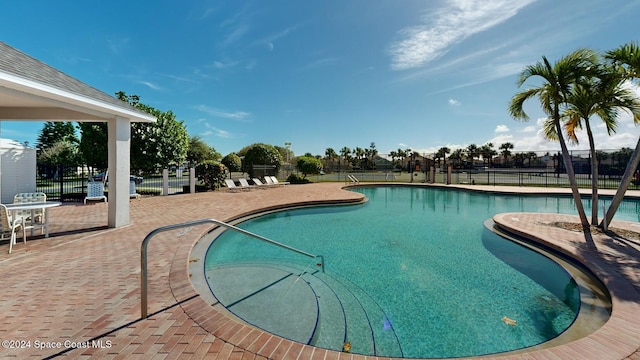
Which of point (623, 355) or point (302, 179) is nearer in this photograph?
point (623, 355)

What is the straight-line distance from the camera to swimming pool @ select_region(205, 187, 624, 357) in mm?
2961

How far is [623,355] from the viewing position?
7.27ft

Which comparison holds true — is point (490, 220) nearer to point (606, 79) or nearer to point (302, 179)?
point (606, 79)

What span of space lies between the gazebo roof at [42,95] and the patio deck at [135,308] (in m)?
2.86

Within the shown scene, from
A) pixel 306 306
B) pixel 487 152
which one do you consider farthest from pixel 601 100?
pixel 487 152

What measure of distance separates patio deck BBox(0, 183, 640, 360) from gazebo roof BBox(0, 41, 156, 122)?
2.86 m

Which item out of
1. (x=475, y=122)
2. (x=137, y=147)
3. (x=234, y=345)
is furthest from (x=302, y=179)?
(x=234, y=345)

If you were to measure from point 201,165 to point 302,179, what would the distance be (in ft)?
28.1

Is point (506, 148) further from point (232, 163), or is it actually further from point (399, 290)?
point (399, 290)

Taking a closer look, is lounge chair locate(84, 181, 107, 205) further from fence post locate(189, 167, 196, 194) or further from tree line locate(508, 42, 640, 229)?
tree line locate(508, 42, 640, 229)

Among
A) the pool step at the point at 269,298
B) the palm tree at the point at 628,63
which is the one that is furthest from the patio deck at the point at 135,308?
the palm tree at the point at 628,63

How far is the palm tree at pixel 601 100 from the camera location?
246 inches

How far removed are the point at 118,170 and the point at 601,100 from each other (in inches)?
495

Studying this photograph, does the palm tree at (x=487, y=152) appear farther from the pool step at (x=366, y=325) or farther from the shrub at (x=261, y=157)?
the pool step at (x=366, y=325)
